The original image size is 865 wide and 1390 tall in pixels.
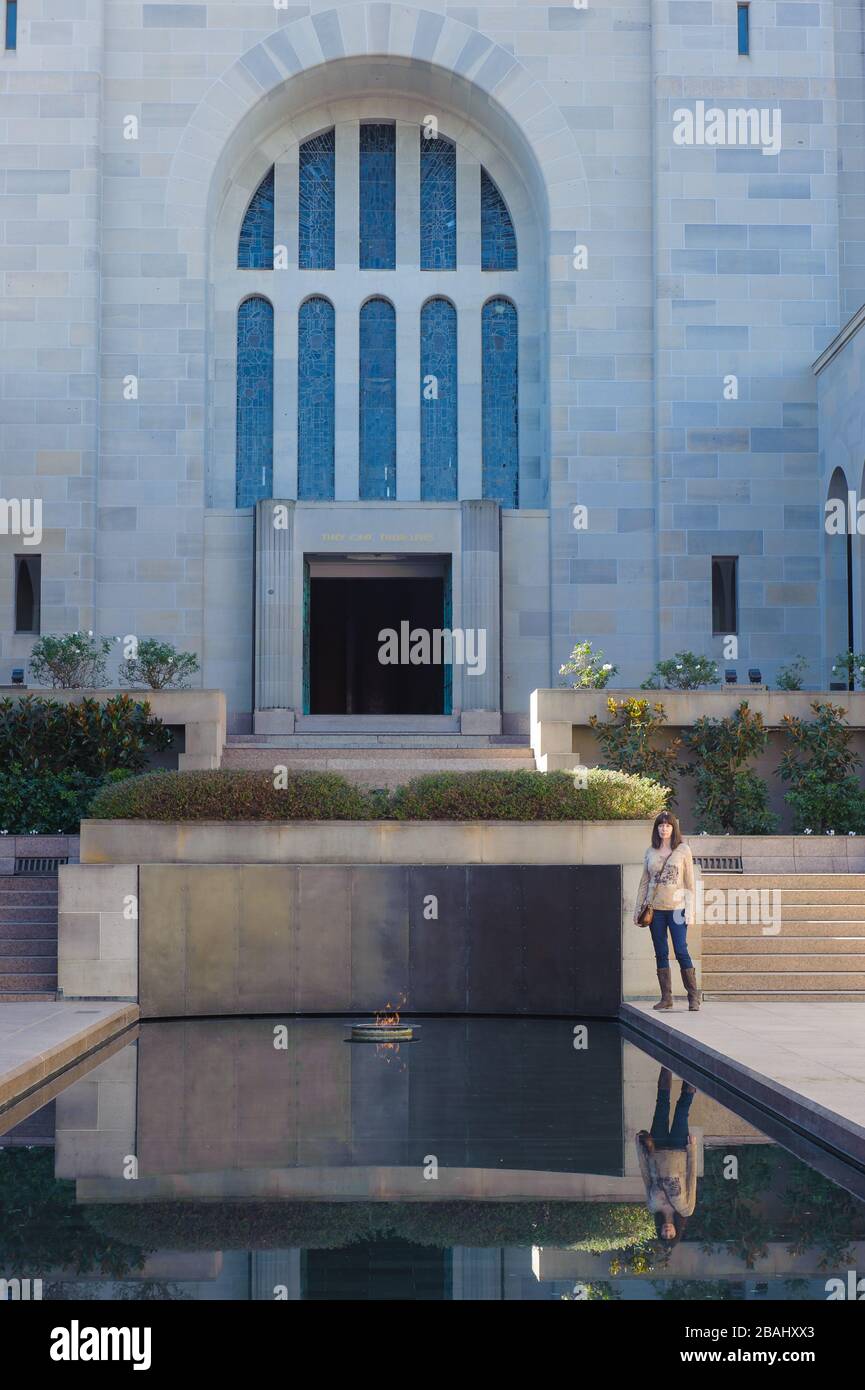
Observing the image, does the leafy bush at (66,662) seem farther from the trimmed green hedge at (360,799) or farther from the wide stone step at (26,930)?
the trimmed green hedge at (360,799)

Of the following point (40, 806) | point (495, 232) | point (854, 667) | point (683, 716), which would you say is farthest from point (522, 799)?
point (495, 232)

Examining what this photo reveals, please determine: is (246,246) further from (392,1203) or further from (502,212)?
(392,1203)

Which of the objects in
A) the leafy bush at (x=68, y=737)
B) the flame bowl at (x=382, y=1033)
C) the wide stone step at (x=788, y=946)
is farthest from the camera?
the leafy bush at (x=68, y=737)

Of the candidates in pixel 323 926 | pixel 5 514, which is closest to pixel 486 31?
pixel 5 514

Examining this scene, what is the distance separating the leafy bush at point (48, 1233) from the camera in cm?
636

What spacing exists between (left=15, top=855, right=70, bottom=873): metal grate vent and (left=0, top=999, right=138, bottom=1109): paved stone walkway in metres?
3.90

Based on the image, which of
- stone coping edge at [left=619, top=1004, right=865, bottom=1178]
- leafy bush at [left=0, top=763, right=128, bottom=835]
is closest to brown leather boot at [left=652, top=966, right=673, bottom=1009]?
stone coping edge at [left=619, top=1004, right=865, bottom=1178]

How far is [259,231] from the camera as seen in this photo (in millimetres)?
32500

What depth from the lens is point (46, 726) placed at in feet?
71.4

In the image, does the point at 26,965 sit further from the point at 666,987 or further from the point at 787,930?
the point at 787,930

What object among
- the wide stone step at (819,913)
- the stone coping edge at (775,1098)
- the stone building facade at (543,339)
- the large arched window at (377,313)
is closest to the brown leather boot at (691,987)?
the stone coping edge at (775,1098)

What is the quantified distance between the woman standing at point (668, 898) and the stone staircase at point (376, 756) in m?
6.96

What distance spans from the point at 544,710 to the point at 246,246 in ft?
47.7

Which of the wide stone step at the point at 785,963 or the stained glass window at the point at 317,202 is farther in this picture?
the stained glass window at the point at 317,202
